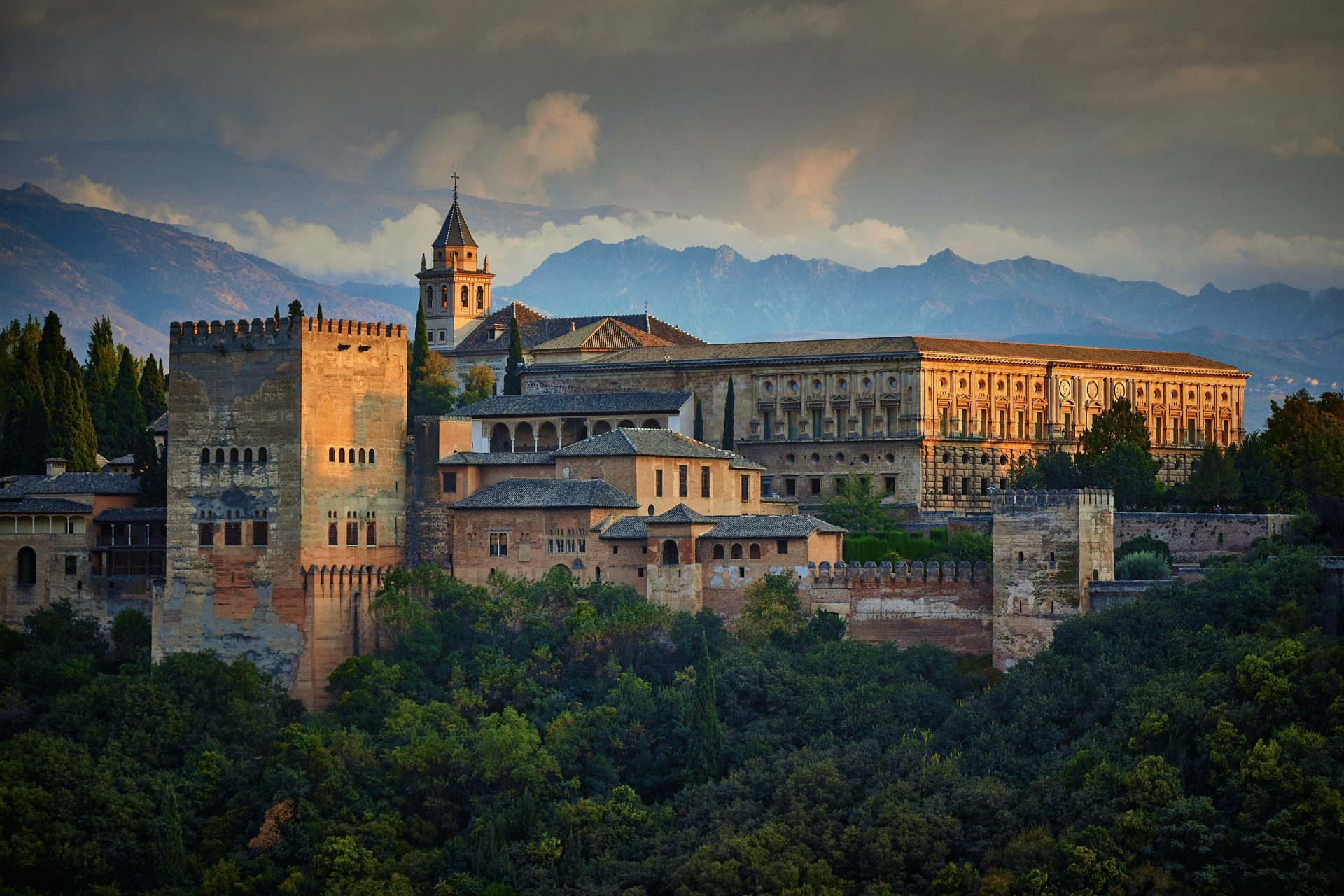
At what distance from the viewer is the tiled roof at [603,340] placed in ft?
293

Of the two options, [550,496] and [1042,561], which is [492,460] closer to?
[550,496]

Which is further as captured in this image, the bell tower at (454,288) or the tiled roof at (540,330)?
the bell tower at (454,288)

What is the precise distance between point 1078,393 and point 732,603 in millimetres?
30982

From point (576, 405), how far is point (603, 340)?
1269cm

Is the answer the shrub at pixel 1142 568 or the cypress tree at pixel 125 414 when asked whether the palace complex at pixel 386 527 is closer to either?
the shrub at pixel 1142 568

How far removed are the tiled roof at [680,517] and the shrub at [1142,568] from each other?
11.9 m

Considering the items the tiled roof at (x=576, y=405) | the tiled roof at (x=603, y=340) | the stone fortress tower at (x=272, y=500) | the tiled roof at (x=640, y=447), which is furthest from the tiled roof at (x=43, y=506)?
the tiled roof at (x=603, y=340)

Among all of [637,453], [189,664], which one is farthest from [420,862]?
[637,453]

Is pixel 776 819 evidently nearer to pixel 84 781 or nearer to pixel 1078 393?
pixel 84 781

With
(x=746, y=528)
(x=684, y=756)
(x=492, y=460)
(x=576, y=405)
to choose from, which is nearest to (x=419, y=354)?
(x=576, y=405)

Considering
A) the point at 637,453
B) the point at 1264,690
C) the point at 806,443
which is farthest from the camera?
the point at 806,443

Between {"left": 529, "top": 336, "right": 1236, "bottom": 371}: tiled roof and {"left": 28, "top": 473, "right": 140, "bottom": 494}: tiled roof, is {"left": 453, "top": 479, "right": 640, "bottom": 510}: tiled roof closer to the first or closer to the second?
{"left": 28, "top": 473, "right": 140, "bottom": 494}: tiled roof

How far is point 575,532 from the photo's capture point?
2473 inches

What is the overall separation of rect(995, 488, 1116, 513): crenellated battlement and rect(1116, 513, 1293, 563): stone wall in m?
8.48
